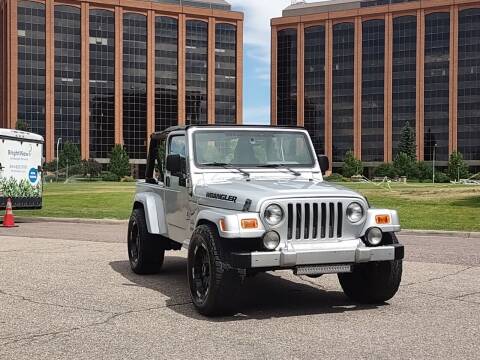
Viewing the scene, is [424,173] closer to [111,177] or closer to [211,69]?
[211,69]

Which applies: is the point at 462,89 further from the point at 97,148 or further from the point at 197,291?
the point at 197,291

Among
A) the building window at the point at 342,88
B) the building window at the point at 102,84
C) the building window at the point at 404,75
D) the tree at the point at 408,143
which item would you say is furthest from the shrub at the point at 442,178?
the building window at the point at 102,84

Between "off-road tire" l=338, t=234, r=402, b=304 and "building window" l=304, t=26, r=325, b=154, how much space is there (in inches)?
4711

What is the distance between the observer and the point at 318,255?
619 cm

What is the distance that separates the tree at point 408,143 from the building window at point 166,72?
43.0 metres

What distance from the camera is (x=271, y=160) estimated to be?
7.76 meters

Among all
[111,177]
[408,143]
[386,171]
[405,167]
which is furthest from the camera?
[408,143]

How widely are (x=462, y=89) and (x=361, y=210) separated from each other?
117162 millimetres

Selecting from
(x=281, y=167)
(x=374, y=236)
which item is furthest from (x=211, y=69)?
(x=374, y=236)

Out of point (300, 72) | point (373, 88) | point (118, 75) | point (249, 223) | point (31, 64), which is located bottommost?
point (249, 223)

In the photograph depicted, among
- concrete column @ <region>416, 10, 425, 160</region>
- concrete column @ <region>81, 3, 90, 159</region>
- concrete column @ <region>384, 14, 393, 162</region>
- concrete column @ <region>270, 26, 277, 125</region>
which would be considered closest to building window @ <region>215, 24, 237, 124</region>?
concrete column @ <region>270, 26, 277, 125</region>

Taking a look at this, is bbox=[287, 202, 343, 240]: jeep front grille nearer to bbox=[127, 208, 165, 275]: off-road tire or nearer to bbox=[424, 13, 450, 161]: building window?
bbox=[127, 208, 165, 275]: off-road tire

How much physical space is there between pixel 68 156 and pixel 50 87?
15.1 meters

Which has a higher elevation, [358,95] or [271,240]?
[358,95]
